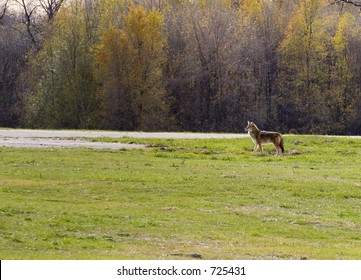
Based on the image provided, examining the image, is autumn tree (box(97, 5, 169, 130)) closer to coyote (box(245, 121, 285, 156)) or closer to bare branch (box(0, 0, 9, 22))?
bare branch (box(0, 0, 9, 22))

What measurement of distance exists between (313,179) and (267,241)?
1122 cm

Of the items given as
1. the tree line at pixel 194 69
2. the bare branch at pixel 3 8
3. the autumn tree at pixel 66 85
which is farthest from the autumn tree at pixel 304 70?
the bare branch at pixel 3 8

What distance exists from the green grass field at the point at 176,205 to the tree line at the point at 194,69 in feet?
129

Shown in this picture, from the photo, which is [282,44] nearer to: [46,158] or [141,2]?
[141,2]

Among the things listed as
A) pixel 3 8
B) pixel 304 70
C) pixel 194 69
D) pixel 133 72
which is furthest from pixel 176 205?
pixel 3 8

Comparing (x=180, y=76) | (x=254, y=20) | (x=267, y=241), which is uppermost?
(x=254, y=20)

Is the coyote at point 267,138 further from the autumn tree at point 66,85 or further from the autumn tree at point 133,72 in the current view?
the autumn tree at point 66,85

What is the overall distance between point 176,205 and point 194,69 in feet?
190

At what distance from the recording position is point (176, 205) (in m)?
20.8

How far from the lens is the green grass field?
49.0 feet

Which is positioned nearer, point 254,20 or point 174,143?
point 174,143

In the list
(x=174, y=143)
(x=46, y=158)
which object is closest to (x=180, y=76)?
(x=174, y=143)

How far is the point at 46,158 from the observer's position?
31.5 metres

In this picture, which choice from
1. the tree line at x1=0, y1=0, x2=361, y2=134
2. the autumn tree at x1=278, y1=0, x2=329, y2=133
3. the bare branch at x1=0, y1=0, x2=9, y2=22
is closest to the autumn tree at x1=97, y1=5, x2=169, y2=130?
the tree line at x1=0, y1=0, x2=361, y2=134
